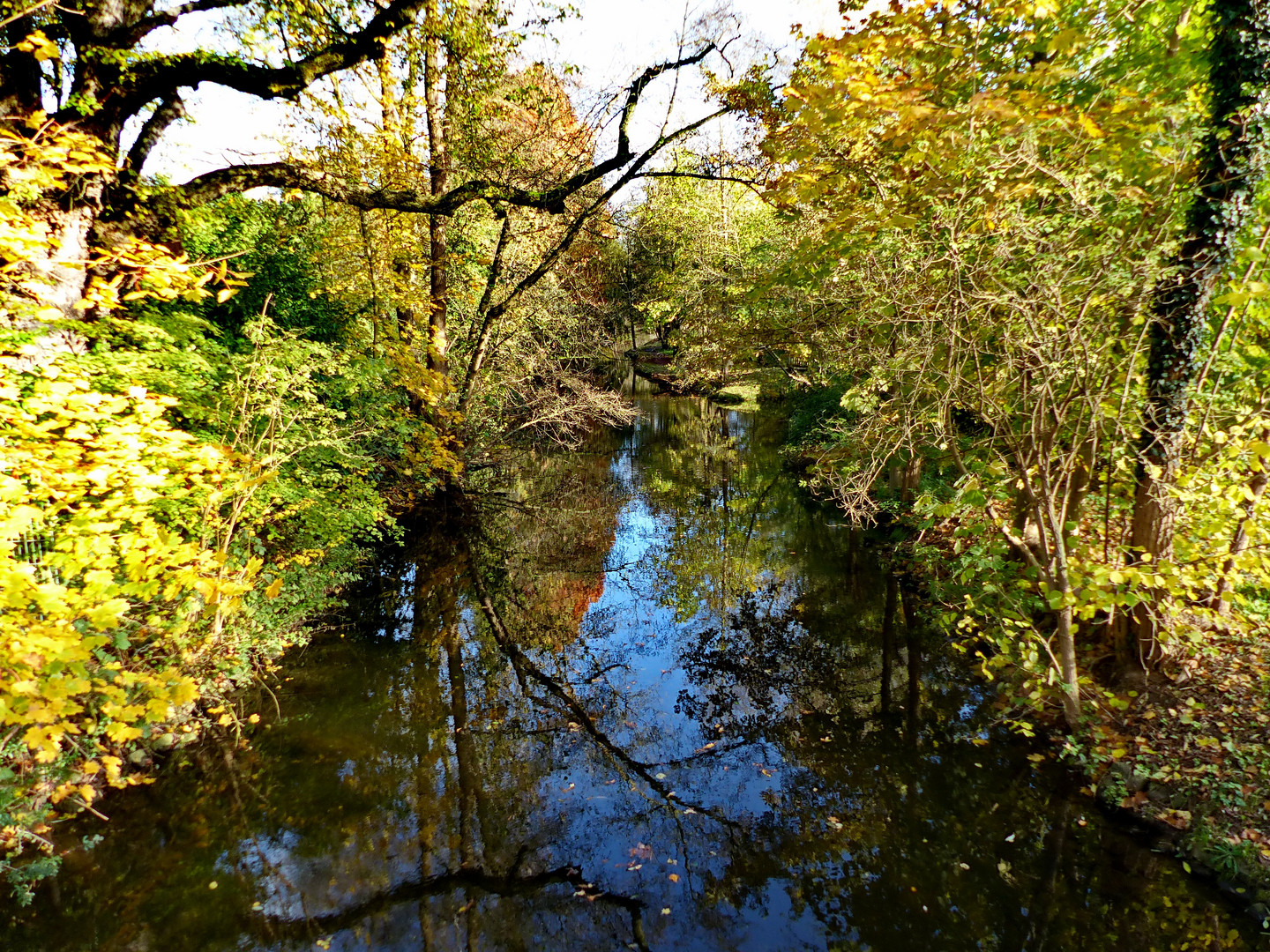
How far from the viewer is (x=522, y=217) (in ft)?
40.8

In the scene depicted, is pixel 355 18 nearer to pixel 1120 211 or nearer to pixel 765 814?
pixel 1120 211

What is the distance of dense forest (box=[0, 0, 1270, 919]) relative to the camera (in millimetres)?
4148

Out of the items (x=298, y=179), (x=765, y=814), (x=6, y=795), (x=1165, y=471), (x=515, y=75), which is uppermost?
(x=515, y=75)

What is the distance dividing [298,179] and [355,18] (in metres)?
1.79

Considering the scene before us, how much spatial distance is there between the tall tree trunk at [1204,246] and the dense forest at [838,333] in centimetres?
2

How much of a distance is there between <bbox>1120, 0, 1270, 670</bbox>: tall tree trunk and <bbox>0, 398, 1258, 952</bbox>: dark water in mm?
2257

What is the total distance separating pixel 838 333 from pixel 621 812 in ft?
24.4

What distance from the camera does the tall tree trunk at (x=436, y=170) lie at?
7.67m

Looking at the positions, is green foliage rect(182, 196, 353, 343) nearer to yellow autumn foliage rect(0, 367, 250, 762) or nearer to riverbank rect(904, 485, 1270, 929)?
yellow autumn foliage rect(0, 367, 250, 762)

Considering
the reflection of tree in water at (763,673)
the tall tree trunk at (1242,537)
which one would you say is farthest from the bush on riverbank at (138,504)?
the tall tree trunk at (1242,537)

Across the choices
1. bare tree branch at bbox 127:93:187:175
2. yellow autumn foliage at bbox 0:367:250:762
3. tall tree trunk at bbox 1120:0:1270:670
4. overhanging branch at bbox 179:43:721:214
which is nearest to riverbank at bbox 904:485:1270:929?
tall tree trunk at bbox 1120:0:1270:670

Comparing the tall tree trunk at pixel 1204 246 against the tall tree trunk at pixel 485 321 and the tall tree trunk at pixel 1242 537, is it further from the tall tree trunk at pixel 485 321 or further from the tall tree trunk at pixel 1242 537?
the tall tree trunk at pixel 485 321

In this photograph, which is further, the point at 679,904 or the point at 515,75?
the point at 515,75

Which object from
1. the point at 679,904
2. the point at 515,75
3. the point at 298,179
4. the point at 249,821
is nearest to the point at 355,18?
the point at 298,179
